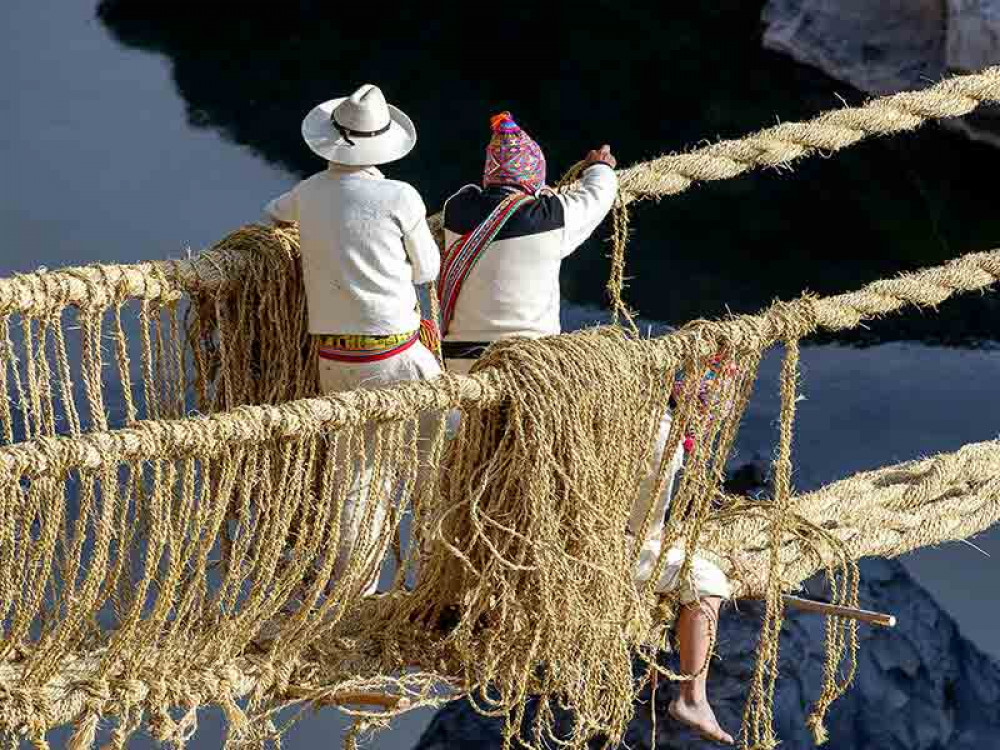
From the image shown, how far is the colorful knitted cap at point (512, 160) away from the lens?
298 cm

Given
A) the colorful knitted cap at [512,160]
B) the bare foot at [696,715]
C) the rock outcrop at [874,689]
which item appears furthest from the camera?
the rock outcrop at [874,689]

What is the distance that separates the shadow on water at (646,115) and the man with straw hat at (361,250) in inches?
144

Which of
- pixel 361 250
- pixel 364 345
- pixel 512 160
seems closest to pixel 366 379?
pixel 364 345

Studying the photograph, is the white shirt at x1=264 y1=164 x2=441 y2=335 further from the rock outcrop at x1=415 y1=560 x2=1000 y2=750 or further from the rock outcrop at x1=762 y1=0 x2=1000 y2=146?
the rock outcrop at x1=762 y1=0 x2=1000 y2=146

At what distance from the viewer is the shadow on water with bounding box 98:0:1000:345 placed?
6.96m

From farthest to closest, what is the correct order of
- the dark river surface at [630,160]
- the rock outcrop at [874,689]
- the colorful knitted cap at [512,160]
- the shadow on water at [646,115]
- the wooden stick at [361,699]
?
the shadow on water at [646,115] → the dark river surface at [630,160] → the rock outcrop at [874,689] → the colorful knitted cap at [512,160] → the wooden stick at [361,699]

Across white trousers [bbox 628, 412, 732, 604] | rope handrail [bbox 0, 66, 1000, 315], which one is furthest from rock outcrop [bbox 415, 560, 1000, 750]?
rope handrail [bbox 0, 66, 1000, 315]

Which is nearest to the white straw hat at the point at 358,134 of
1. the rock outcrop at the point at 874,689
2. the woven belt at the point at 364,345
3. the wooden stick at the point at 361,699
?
the woven belt at the point at 364,345

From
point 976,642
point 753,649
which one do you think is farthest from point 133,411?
point 976,642

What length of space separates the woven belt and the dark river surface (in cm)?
256

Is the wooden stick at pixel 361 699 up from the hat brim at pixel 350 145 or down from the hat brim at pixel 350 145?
down

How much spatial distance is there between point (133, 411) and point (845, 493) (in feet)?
4.58

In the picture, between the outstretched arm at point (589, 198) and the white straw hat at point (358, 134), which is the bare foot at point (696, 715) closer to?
the outstretched arm at point (589, 198)

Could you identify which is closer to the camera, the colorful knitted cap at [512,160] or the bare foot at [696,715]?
the colorful knitted cap at [512,160]
